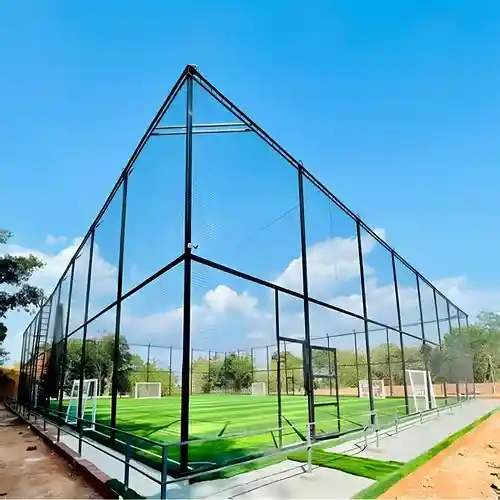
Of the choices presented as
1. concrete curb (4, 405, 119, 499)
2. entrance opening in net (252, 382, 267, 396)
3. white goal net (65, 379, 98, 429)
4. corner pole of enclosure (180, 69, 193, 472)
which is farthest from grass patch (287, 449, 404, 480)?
entrance opening in net (252, 382, 267, 396)

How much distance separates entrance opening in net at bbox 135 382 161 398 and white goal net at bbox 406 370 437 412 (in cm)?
1101

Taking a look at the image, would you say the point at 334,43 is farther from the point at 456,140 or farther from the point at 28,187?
the point at 28,187

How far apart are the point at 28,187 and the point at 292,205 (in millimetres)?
8664

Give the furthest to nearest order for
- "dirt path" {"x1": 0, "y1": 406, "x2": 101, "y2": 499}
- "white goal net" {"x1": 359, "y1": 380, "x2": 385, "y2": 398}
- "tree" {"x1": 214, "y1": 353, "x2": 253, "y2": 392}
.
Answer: "white goal net" {"x1": 359, "y1": 380, "x2": 385, "y2": 398}, "tree" {"x1": 214, "y1": 353, "x2": 253, "y2": 392}, "dirt path" {"x1": 0, "y1": 406, "x2": 101, "y2": 499}

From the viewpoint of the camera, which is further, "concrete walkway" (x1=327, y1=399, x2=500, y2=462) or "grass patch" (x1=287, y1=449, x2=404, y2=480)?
"concrete walkway" (x1=327, y1=399, x2=500, y2=462)

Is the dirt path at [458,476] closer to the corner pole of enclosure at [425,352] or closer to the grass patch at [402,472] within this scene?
the grass patch at [402,472]

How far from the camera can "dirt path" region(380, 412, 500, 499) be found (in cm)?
345

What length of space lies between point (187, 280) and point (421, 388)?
27.2 ft

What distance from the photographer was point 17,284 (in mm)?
15773

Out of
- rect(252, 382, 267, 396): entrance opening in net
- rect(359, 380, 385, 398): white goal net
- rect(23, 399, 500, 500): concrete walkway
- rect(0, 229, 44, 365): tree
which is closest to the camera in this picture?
rect(23, 399, 500, 500): concrete walkway

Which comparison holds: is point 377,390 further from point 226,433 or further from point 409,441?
point 226,433

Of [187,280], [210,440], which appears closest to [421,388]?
[210,440]

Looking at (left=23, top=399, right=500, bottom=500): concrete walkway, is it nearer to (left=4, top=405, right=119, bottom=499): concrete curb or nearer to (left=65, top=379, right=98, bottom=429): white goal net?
(left=4, top=405, right=119, bottom=499): concrete curb

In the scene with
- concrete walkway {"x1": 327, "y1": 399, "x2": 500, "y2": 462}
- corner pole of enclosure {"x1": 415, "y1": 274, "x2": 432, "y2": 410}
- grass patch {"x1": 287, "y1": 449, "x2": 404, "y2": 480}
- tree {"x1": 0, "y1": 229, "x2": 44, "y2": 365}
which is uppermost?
tree {"x1": 0, "y1": 229, "x2": 44, "y2": 365}
